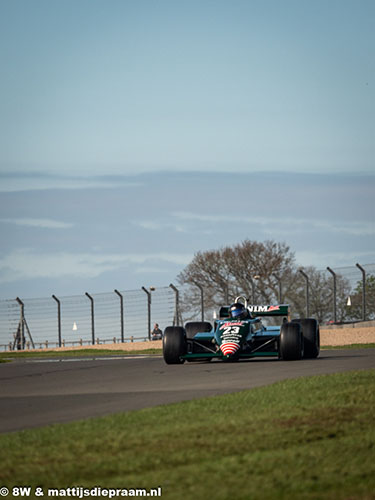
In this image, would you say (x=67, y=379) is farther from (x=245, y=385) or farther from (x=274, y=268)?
(x=274, y=268)

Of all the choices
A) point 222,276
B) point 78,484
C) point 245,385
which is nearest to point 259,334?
point 245,385

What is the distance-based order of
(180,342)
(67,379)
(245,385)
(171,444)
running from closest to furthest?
(171,444) < (245,385) < (67,379) < (180,342)

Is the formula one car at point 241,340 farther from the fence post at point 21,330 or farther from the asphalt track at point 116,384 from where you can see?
the fence post at point 21,330

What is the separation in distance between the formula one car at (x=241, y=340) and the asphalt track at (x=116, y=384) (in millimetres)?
455

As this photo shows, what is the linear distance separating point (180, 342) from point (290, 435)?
40.8 feet

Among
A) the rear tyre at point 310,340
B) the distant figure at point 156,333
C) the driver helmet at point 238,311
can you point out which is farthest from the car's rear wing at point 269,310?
the distant figure at point 156,333

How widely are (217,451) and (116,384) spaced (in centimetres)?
775

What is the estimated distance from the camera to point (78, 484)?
6434mm

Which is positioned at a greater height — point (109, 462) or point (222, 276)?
point (222, 276)

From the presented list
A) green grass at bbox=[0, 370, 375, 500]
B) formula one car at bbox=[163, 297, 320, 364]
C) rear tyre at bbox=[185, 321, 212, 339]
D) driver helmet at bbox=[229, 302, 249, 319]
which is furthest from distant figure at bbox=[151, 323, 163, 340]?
green grass at bbox=[0, 370, 375, 500]

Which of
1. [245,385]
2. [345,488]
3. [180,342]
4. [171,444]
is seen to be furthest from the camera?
[180,342]

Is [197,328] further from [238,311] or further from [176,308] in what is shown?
[176,308]

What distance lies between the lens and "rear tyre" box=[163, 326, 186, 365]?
20.6m

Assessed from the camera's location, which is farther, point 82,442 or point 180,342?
point 180,342
